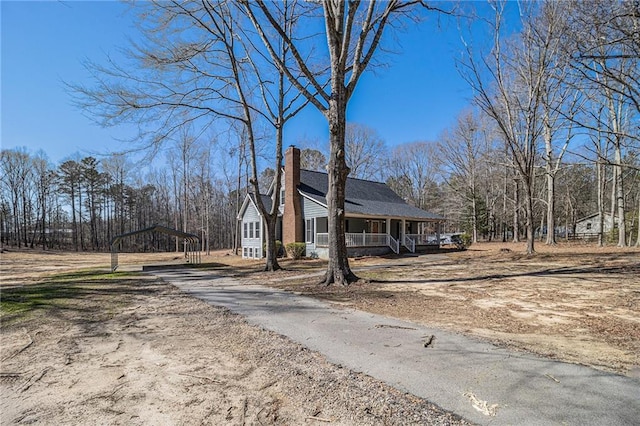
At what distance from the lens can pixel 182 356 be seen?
4129 millimetres

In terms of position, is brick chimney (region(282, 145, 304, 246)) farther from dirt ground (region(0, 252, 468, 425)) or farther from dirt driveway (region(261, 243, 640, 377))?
dirt ground (region(0, 252, 468, 425))

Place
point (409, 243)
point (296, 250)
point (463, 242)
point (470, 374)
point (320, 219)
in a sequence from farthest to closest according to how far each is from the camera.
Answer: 1. point (463, 242)
2. point (409, 243)
3. point (320, 219)
4. point (296, 250)
5. point (470, 374)

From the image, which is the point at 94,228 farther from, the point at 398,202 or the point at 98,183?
the point at 398,202

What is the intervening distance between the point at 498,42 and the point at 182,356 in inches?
754

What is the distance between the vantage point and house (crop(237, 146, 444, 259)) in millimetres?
20938

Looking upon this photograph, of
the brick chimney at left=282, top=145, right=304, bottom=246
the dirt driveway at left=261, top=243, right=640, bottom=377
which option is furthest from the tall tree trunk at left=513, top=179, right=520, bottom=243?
the dirt driveway at left=261, top=243, right=640, bottom=377

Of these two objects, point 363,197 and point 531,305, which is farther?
point 363,197

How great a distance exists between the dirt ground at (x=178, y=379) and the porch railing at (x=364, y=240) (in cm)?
1481

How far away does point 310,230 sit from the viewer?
21.8 metres

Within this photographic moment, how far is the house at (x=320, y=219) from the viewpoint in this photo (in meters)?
20.9

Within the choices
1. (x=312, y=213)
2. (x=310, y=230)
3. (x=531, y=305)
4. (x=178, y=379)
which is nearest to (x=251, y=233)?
(x=310, y=230)

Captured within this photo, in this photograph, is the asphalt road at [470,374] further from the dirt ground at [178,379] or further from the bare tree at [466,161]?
the bare tree at [466,161]

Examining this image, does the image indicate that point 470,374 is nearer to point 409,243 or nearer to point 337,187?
point 337,187

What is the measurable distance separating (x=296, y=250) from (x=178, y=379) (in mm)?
17194
